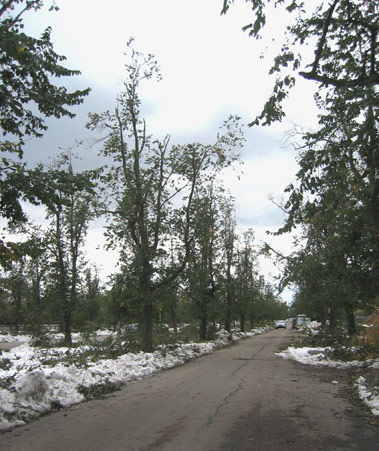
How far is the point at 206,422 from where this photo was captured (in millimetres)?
6711

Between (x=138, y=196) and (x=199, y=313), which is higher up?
(x=138, y=196)

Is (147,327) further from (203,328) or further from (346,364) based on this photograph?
(203,328)

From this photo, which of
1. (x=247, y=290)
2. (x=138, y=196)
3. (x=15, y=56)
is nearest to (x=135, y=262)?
(x=138, y=196)

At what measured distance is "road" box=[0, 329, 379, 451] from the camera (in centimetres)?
559

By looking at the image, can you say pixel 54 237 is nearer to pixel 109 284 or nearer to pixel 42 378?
pixel 109 284

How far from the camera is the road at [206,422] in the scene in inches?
220

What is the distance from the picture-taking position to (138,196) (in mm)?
19297

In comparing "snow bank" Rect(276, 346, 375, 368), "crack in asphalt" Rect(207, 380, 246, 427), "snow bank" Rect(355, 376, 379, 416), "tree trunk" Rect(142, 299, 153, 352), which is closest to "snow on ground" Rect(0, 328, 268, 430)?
"tree trunk" Rect(142, 299, 153, 352)

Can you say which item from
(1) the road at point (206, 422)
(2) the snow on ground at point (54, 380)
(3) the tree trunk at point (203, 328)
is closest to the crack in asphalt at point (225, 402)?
(1) the road at point (206, 422)

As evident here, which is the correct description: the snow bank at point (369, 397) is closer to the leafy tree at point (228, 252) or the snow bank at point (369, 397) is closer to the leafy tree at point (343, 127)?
the leafy tree at point (343, 127)

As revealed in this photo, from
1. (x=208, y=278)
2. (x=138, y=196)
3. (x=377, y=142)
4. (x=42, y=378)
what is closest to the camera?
(x=377, y=142)

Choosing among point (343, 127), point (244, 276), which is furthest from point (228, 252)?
point (343, 127)

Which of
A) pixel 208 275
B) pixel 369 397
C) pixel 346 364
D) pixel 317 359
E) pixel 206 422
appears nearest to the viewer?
pixel 206 422

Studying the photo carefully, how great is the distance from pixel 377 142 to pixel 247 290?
1338 inches
